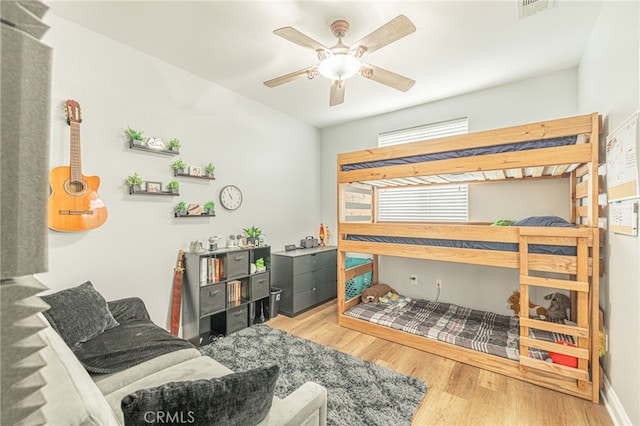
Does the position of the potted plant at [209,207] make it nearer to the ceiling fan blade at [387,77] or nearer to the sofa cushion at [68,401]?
the ceiling fan blade at [387,77]

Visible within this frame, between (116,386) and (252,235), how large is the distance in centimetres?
216

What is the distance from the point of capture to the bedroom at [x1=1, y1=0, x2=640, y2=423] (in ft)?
6.30

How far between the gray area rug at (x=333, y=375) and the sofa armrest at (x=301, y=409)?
66 centimetres

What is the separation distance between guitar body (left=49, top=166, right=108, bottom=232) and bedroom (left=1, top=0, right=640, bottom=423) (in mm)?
100

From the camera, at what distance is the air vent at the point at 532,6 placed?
2045mm

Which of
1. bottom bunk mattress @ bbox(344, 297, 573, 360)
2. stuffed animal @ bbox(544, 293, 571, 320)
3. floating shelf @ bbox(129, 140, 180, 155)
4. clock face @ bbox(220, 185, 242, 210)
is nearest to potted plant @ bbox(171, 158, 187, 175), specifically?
floating shelf @ bbox(129, 140, 180, 155)

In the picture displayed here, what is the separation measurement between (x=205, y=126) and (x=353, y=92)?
72.9 inches

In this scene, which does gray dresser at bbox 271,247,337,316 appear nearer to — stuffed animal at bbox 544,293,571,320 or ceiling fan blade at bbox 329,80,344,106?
ceiling fan blade at bbox 329,80,344,106

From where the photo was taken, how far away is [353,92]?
3.56m

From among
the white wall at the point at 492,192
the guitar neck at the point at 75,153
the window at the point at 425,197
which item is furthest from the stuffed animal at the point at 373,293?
the guitar neck at the point at 75,153

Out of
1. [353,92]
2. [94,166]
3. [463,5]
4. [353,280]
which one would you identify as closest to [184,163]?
[94,166]

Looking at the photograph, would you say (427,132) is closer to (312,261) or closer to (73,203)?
(312,261)

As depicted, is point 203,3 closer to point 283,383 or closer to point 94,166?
point 94,166

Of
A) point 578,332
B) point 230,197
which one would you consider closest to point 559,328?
point 578,332
